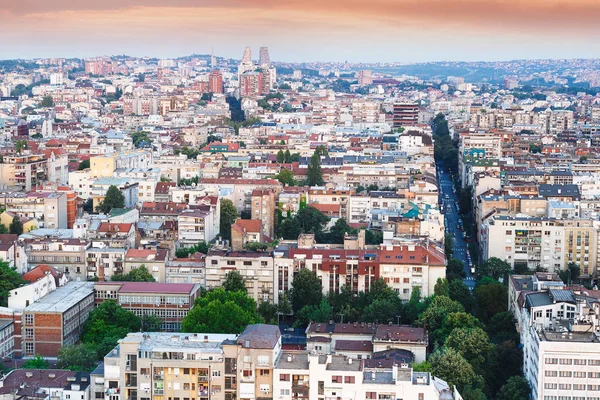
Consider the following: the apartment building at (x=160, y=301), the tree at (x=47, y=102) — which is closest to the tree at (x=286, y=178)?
the apartment building at (x=160, y=301)

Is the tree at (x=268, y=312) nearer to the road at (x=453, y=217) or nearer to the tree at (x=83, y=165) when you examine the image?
the road at (x=453, y=217)

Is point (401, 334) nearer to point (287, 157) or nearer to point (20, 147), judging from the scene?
point (287, 157)

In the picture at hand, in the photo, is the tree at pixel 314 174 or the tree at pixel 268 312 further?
the tree at pixel 314 174

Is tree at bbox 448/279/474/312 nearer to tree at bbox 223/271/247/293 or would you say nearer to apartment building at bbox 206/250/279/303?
apartment building at bbox 206/250/279/303

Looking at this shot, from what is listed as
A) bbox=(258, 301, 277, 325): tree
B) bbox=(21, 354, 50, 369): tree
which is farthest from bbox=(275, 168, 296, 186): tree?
bbox=(21, 354, 50, 369): tree

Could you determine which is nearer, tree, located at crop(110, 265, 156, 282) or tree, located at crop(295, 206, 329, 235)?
tree, located at crop(110, 265, 156, 282)

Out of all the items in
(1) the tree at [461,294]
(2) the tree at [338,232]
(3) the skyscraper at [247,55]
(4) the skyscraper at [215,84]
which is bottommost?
(1) the tree at [461,294]

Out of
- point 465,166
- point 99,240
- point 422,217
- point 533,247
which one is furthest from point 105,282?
point 465,166
